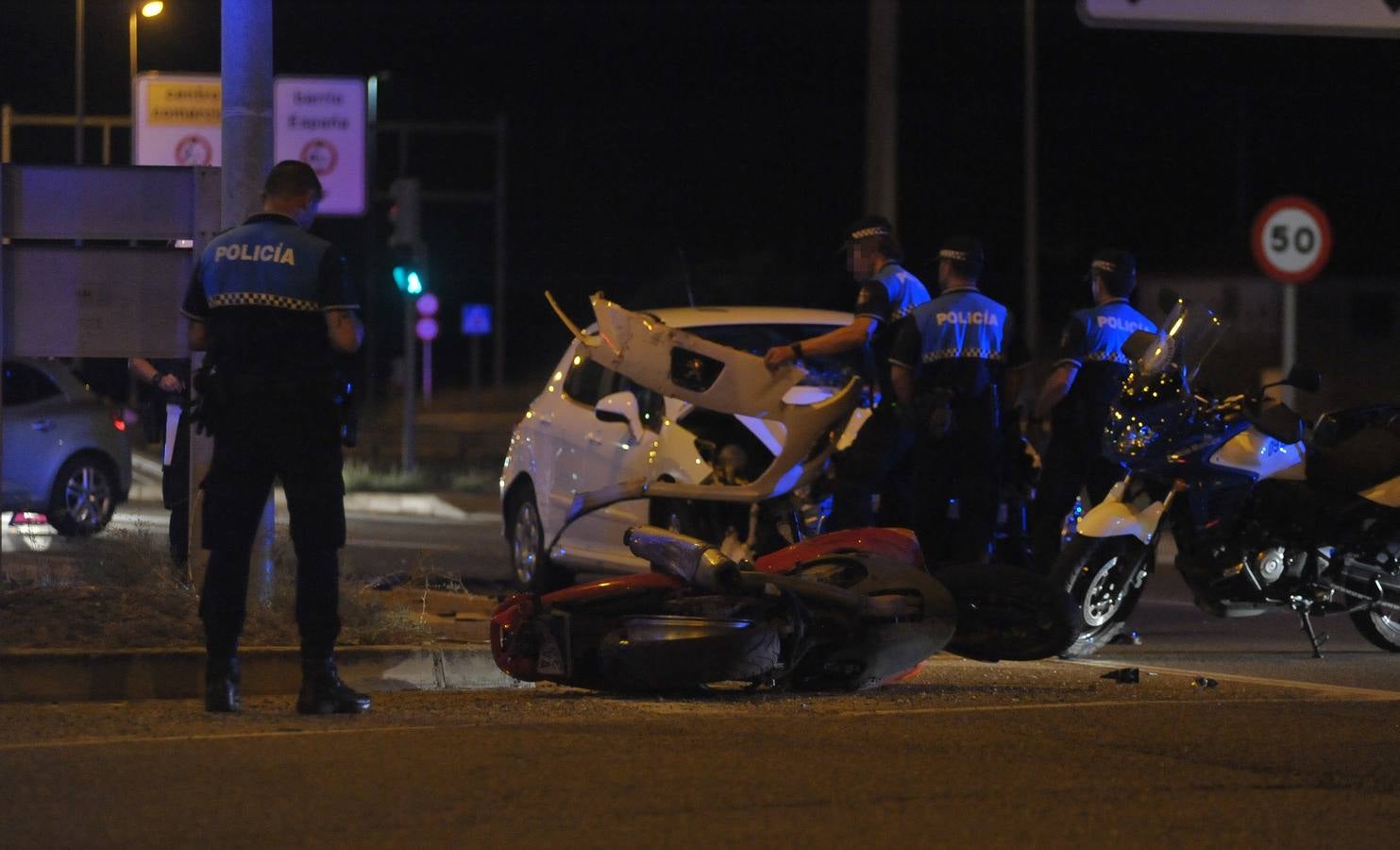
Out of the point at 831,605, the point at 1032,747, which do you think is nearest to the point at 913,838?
the point at 1032,747

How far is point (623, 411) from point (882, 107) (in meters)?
5.67

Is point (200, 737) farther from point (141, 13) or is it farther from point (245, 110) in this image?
point (141, 13)

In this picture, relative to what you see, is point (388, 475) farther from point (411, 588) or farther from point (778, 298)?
point (778, 298)

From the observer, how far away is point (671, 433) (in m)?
10.2

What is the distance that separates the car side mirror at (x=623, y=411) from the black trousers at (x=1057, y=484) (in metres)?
2.03

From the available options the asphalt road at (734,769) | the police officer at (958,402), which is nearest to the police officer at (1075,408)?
the police officer at (958,402)

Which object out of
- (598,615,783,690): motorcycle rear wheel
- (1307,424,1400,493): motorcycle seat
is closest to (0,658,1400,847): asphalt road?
(598,615,783,690): motorcycle rear wheel

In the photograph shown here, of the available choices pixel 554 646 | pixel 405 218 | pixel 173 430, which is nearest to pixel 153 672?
pixel 554 646

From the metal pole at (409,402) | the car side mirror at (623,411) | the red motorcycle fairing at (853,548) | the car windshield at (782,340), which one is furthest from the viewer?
the metal pole at (409,402)

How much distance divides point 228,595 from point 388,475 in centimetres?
1904

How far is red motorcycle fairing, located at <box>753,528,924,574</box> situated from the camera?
7918 millimetres

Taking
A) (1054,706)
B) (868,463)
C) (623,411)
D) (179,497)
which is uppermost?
(623,411)

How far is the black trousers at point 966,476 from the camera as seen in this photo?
938 cm

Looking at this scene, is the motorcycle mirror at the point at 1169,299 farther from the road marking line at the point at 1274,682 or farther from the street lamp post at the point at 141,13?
the street lamp post at the point at 141,13
